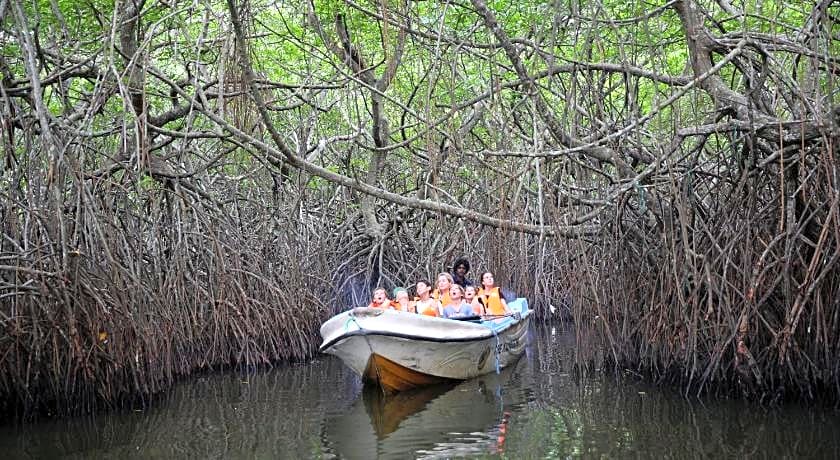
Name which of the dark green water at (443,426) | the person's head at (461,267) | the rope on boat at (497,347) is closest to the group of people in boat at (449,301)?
the rope on boat at (497,347)

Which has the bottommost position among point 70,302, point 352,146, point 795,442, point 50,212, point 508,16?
point 795,442

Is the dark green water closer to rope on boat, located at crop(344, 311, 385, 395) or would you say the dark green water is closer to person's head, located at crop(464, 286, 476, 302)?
rope on boat, located at crop(344, 311, 385, 395)

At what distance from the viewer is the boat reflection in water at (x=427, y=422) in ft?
20.9

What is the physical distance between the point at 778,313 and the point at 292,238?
586cm

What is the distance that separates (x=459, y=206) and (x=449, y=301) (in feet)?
5.59

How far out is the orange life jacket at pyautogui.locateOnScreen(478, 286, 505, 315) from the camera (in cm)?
1017

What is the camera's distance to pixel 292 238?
424 inches

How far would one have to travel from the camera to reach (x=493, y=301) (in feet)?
33.4

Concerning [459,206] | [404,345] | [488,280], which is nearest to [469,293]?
[488,280]

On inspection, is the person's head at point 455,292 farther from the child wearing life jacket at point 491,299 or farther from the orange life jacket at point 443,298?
the child wearing life jacket at point 491,299

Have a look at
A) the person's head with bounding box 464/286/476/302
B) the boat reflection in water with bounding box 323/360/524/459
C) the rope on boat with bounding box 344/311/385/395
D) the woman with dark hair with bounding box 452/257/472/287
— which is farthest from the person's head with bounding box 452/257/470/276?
the rope on boat with bounding box 344/311/385/395

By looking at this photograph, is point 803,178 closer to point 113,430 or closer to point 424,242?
point 113,430

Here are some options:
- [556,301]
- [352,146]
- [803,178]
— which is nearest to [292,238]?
[352,146]

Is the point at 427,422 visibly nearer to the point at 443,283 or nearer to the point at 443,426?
the point at 443,426
